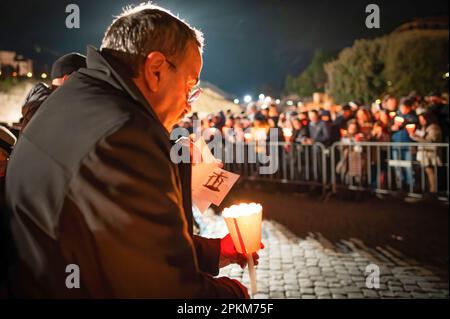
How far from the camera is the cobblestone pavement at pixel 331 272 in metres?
5.23

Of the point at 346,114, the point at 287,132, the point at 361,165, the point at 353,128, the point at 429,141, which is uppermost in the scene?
the point at 346,114

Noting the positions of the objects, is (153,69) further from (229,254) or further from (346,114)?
(346,114)

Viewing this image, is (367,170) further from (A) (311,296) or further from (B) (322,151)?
(A) (311,296)

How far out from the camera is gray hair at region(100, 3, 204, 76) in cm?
158

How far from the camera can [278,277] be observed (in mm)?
5809

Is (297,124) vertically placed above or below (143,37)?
below

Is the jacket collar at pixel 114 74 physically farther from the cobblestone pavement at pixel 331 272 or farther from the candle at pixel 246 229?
the cobblestone pavement at pixel 331 272

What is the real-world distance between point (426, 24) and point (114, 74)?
60.8 metres

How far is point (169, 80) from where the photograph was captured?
1632 millimetres

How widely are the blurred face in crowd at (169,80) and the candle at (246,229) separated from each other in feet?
1.73

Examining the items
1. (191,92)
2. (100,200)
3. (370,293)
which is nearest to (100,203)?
(100,200)

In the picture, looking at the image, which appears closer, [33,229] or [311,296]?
[33,229]

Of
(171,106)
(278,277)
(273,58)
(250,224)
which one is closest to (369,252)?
(278,277)
